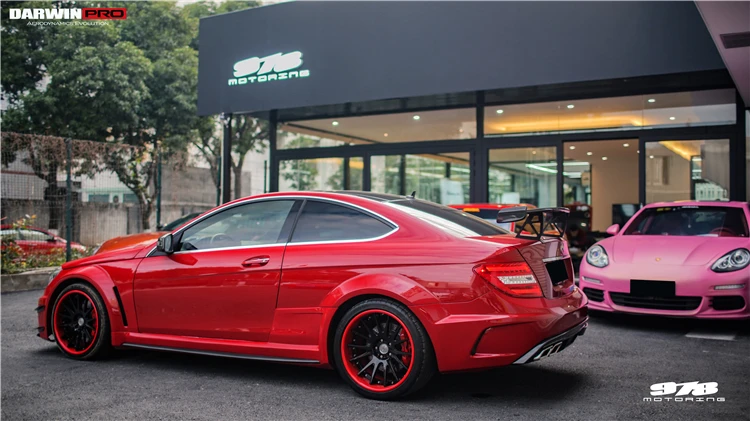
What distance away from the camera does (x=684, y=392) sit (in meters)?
4.41

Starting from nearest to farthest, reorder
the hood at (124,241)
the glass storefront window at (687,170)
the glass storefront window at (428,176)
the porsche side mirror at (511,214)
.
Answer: the porsche side mirror at (511,214) < the hood at (124,241) < the glass storefront window at (687,170) < the glass storefront window at (428,176)

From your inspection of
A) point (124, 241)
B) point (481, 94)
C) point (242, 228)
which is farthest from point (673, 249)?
point (124, 241)

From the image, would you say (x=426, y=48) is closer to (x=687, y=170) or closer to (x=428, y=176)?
(x=428, y=176)

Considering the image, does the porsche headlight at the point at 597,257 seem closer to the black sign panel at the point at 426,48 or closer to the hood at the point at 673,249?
the hood at the point at 673,249

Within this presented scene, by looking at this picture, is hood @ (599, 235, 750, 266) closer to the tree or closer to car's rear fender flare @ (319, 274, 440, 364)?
car's rear fender flare @ (319, 274, 440, 364)

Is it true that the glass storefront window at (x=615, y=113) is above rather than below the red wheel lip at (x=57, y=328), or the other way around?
above

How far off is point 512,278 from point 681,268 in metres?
3.47

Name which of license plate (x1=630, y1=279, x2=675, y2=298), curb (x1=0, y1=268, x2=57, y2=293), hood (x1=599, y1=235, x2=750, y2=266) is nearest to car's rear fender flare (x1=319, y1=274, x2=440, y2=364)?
license plate (x1=630, y1=279, x2=675, y2=298)

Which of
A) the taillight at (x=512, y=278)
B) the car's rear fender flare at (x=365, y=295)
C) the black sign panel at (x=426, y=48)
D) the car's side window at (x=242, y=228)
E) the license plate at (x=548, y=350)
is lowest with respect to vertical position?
the license plate at (x=548, y=350)

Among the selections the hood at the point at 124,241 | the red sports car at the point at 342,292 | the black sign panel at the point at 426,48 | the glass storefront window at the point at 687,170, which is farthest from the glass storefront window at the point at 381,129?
the red sports car at the point at 342,292

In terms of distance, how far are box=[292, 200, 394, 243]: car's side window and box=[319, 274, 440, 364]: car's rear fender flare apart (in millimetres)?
369

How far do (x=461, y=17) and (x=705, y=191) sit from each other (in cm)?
512

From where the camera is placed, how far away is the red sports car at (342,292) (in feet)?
13.1

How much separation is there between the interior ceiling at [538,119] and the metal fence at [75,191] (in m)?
3.26
